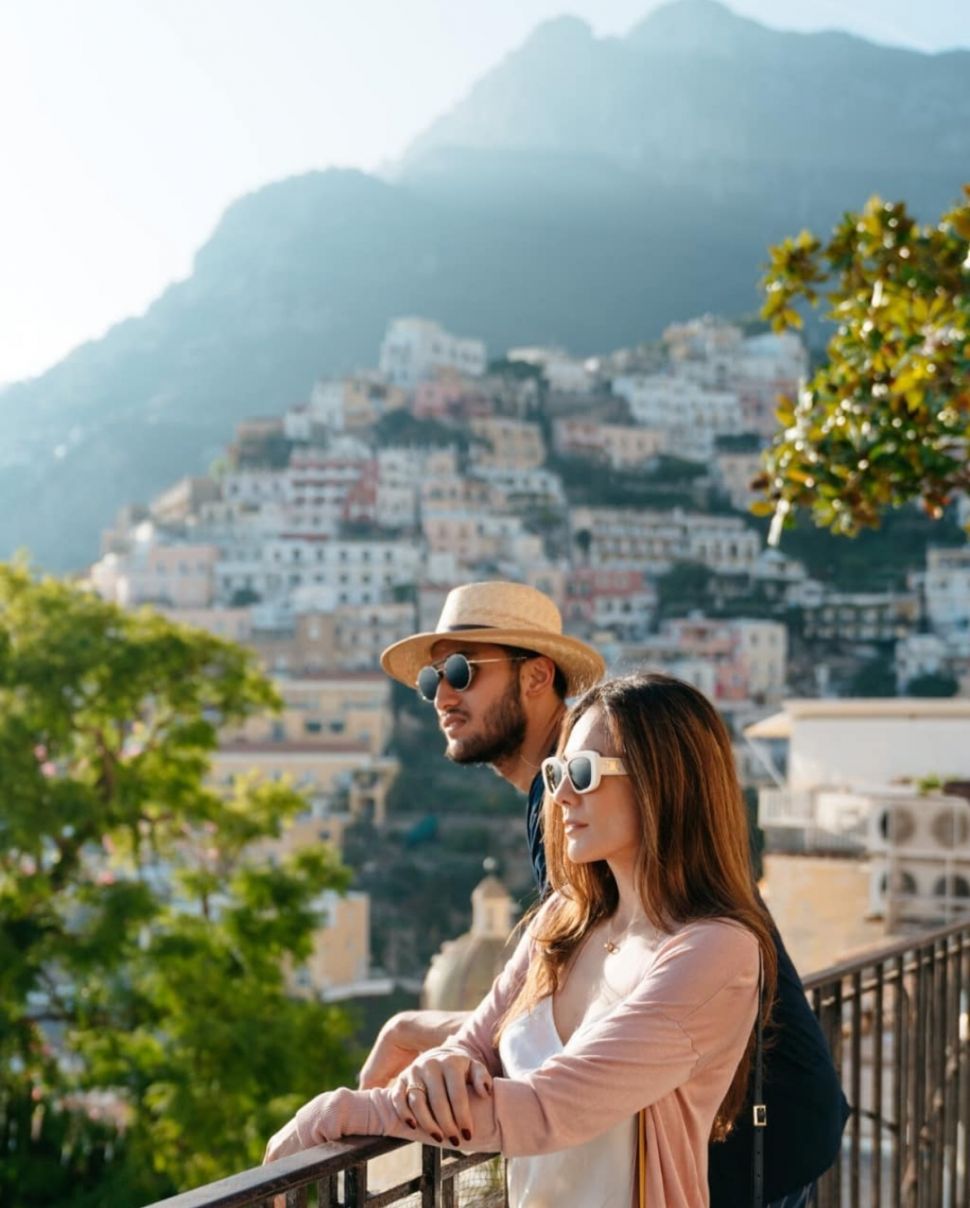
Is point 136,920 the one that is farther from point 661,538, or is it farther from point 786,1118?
point 661,538

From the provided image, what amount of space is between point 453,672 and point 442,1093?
95 centimetres

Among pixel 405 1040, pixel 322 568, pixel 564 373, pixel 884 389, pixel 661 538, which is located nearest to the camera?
pixel 405 1040

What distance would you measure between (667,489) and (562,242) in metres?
40.4

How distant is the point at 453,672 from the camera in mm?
2246

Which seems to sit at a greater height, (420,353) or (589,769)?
(420,353)

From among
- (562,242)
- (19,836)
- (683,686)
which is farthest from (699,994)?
(562,242)

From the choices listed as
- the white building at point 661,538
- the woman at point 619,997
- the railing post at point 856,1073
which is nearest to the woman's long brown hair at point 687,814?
the woman at point 619,997

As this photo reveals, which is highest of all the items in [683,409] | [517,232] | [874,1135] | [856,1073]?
[517,232]

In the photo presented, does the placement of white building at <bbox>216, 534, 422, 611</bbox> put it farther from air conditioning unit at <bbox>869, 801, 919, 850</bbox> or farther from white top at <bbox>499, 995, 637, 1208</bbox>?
white top at <bbox>499, 995, 637, 1208</bbox>

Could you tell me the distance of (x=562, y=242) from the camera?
137250 mm

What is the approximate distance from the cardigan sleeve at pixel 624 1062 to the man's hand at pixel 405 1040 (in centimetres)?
45

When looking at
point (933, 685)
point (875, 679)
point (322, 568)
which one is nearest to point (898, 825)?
point (933, 685)

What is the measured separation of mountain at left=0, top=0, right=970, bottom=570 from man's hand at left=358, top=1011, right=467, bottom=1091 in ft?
379

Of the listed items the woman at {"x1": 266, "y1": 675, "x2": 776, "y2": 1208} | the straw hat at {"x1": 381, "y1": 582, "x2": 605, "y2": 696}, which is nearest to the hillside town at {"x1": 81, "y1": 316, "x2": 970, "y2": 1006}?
the straw hat at {"x1": 381, "y1": 582, "x2": 605, "y2": 696}
